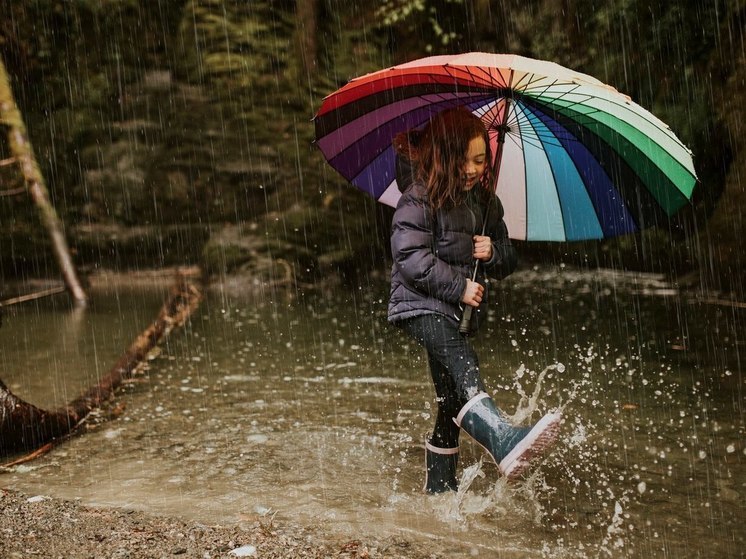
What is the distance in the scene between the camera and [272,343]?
8.81 metres

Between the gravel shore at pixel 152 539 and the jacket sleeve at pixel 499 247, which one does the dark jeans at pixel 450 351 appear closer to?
the jacket sleeve at pixel 499 247

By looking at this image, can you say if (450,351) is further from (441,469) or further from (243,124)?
(243,124)

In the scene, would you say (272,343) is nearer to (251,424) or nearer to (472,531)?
(251,424)

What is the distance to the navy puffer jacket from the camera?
3.82 metres

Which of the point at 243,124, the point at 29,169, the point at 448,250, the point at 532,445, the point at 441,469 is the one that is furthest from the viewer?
the point at 243,124

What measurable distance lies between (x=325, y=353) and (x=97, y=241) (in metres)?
8.72

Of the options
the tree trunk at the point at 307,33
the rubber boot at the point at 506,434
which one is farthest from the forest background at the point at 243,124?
the rubber boot at the point at 506,434

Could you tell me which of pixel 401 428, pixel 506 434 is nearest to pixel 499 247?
pixel 506 434

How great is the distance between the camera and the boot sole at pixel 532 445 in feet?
11.3

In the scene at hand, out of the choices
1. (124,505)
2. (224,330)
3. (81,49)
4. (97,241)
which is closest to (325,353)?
(224,330)

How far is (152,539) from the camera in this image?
3.63 metres

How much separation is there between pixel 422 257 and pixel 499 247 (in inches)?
19.8

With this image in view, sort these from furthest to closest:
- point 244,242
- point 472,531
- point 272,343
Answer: point 244,242 → point 272,343 → point 472,531

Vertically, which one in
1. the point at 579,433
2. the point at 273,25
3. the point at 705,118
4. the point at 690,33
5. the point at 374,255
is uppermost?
the point at 273,25
